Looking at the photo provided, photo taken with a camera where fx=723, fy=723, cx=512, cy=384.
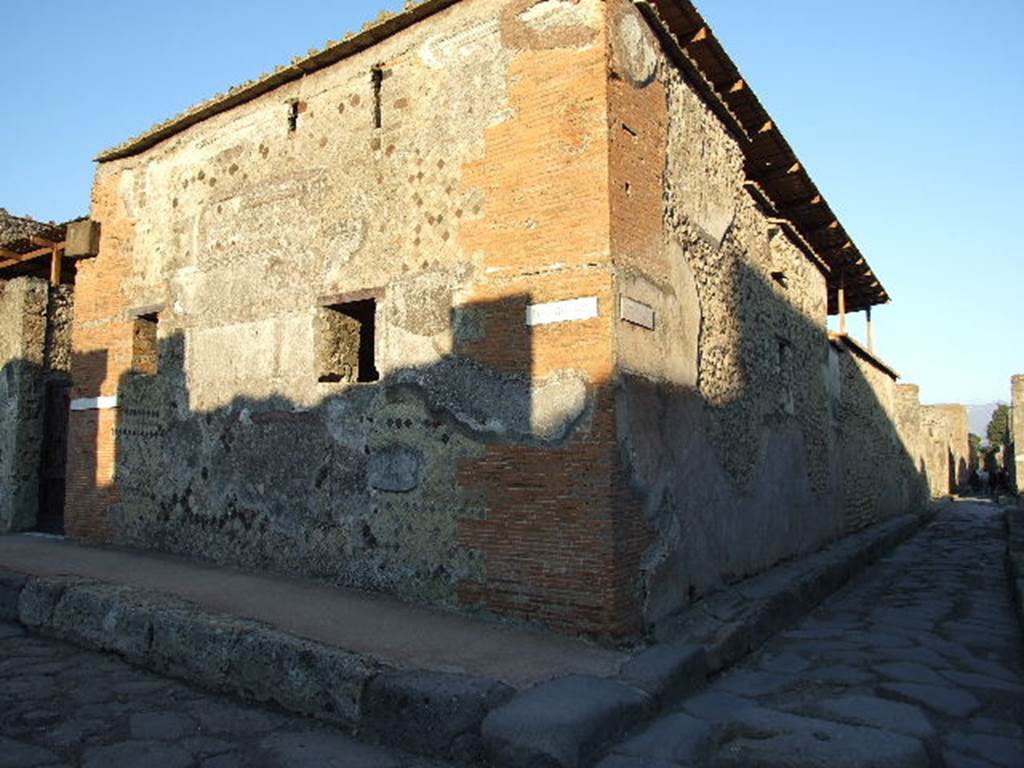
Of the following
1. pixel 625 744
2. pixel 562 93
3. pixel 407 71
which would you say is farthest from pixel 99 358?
pixel 625 744

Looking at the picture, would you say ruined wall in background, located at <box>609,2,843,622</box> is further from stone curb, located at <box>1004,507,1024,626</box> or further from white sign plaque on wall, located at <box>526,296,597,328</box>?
stone curb, located at <box>1004,507,1024,626</box>

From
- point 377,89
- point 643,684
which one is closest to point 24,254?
point 377,89

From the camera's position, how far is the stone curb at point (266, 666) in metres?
2.97

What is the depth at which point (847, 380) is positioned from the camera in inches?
392

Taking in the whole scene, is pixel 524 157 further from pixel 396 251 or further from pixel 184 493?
pixel 184 493

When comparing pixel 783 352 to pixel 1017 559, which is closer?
pixel 1017 559

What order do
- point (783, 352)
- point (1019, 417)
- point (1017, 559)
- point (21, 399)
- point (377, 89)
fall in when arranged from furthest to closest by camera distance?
1. point (1019, 417)
2. point (21, 399)
3. point (783, 352)
4. point (1017, 559)
5. point (377, 89)

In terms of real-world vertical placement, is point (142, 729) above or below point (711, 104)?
below

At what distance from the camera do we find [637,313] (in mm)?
4316

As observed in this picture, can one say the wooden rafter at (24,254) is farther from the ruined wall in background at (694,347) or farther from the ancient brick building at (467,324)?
the ruined wall in background at (694,347)

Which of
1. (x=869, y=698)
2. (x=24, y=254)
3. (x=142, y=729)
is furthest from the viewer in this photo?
(x=24, y=254)

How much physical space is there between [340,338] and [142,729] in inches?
120

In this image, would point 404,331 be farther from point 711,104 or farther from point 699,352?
point 711,104

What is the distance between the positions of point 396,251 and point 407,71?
1.33 m
